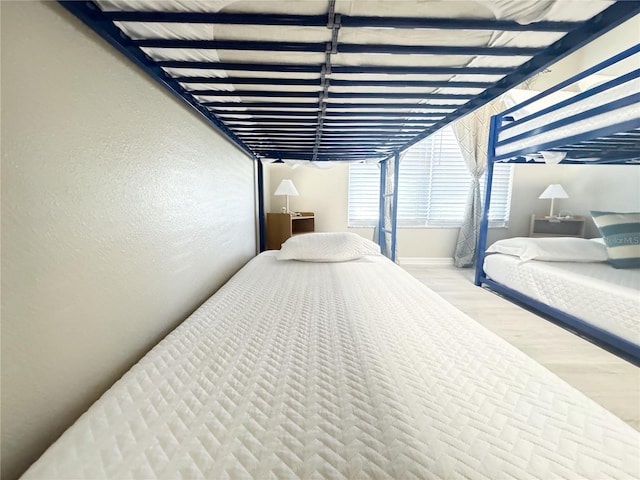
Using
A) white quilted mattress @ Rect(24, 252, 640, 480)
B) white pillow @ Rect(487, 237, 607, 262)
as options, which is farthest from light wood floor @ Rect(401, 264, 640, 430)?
white quilted mattress @ Rect(24, 252, 640, 480)

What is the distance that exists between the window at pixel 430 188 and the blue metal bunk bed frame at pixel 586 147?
35.0 inches

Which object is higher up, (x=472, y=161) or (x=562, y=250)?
(x=472, y=161)

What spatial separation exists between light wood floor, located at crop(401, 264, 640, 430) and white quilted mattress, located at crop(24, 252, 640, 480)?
957 millimetres

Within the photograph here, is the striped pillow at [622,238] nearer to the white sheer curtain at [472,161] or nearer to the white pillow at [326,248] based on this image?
the white sheer curtain at [472,161]

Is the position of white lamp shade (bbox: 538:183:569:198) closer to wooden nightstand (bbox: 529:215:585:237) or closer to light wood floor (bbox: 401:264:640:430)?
wooden nightstand (bbox: 529:215:585:237)

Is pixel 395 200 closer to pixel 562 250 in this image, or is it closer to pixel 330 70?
pixel 562 250

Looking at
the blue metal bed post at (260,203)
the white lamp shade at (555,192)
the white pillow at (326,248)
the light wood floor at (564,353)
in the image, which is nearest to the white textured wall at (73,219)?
the white pillow at (326,248)

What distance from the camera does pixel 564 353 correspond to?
1.67 meters

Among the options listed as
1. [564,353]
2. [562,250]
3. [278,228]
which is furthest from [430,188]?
[564,353]

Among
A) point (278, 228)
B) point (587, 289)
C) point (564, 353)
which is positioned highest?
point (278, 228)

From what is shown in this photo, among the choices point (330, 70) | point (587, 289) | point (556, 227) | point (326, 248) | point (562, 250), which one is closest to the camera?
point (330, 70)

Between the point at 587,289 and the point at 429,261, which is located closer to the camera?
the point at 587,289

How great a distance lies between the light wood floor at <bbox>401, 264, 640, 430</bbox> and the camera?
129 centimetres

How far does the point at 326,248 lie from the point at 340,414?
158 cm
